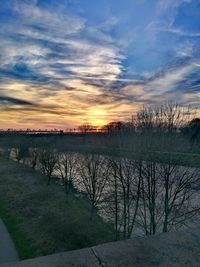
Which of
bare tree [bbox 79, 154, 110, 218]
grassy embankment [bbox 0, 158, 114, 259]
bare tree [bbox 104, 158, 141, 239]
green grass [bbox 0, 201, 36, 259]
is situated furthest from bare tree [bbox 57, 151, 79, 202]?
bare tree [bbox 104, 158, 141, 239]

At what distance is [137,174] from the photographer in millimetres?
12320

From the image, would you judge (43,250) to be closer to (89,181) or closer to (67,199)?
(89,181)

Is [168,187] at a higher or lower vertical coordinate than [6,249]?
higher

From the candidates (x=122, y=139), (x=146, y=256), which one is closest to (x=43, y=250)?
(x=122, y=139)

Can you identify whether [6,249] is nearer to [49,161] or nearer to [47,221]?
[47,221]

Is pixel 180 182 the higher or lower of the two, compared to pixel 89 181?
higher

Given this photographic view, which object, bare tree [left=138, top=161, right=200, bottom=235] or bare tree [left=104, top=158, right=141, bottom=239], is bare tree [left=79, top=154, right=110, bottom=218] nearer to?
bare tree [left=104, top=158, right=141, bottom=239]

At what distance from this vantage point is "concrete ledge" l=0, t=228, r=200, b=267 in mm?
1689

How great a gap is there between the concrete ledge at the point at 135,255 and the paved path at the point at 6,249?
11036 mm

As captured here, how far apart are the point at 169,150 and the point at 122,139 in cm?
410

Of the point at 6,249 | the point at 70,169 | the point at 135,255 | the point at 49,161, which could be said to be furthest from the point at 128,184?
the point at 49,161

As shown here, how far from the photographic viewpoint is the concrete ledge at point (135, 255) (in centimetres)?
169

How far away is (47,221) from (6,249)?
3649mm

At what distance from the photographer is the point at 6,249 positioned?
1243 centimetres
